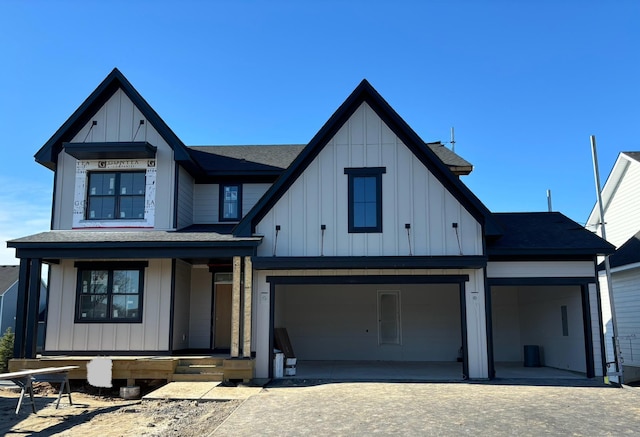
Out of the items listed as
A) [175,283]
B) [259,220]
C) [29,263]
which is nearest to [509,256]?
[259,220]

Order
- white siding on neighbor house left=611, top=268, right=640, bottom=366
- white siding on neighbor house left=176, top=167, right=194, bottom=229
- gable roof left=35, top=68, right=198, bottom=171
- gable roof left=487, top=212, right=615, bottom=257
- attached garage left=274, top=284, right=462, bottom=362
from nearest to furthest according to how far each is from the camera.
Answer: gable roof left=487, top=212, right=615, bottom=257
gable roof left=35, top=68, right=198, bottom=171
white siding on neighbor house left=176, top=167, right=194, bottom=229
white siding on neighbor house left=611, top=268, right=640, bottom=366
attached garage left=274, top=284, right=462, bottom=362

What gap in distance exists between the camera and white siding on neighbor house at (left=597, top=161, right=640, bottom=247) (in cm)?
1914

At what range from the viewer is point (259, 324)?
13.8 m

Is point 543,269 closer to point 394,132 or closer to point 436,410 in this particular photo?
point 394,132

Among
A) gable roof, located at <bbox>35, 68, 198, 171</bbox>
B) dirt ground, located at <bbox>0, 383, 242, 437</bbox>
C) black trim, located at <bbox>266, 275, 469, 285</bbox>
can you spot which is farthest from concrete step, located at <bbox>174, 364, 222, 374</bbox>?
gable roof, located at <bbox>35, 68, 198, 171</bbox>

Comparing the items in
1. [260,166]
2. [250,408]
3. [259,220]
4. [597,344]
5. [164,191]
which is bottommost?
[250,408]

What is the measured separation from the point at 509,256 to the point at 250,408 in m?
7.77

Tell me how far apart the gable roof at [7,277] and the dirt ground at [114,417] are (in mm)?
21296

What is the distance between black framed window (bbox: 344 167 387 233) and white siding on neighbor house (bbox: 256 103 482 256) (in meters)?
0.13

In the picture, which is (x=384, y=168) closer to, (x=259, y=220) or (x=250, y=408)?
(x=259, y=220)

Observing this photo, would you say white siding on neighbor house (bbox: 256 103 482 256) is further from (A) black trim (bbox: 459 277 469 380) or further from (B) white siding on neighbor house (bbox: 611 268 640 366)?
(B) white siding on neighbor house (bbox: 611 268 640 366)

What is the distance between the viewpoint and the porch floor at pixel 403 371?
542 inches

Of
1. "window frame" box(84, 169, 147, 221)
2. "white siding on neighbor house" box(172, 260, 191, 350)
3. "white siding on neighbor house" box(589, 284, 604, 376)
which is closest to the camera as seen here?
"white siding on neighbor house" box(589, 284, 604, 376)

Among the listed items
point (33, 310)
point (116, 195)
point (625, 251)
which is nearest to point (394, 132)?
point (116, 195)
